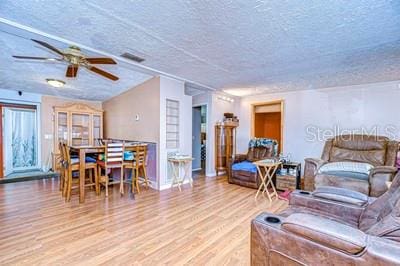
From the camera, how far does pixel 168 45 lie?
2811mm

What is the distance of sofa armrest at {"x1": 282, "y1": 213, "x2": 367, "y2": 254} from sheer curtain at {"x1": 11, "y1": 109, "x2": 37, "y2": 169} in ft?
21.5

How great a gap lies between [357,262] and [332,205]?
992mm

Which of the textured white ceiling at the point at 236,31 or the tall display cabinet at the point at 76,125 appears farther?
the tall display cabinet at the point at 76,125

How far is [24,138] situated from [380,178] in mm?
7784

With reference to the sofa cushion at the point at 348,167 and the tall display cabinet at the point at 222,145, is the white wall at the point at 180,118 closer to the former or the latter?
the tall display cabinet at the point at 222,145

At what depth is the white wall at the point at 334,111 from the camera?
167 inches

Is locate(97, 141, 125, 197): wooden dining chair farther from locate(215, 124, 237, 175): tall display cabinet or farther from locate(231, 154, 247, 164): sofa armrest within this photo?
locate(215, 124, 237, 175): tall display cabinet

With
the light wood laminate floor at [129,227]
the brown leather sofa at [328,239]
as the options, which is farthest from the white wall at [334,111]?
the brown leather sofa at [328,239]

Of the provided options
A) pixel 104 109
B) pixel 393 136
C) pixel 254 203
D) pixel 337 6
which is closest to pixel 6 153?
pixel 104 109

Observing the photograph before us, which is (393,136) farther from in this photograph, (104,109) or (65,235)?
(104,109)

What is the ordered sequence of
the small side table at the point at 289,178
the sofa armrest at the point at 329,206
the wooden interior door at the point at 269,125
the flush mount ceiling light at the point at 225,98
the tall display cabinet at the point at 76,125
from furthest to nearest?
the wooden interior door at the point at 269,125 < the flush mount ceiling light at the point at 225,98 < the tall display cabinet at the point at 76,125 < the small side table at the point at 289,178 < the sofa armrest at the point at 329,206

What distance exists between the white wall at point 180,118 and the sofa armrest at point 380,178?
3.49 metres

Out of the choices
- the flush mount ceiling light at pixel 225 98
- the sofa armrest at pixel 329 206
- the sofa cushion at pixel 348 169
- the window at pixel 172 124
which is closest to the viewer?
the sofa armrest at pixel 329 206

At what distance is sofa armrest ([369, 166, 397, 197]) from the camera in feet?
10.0
